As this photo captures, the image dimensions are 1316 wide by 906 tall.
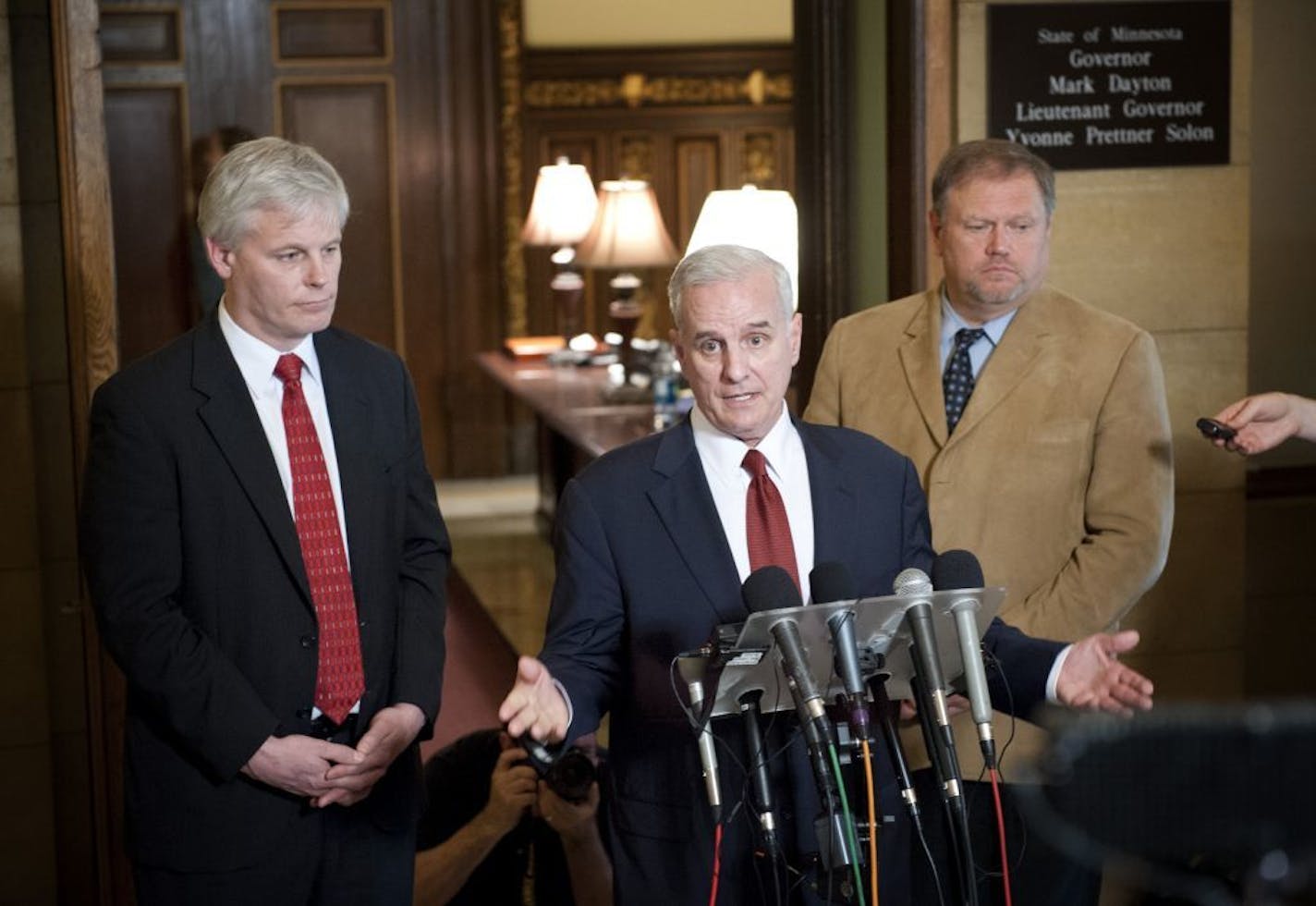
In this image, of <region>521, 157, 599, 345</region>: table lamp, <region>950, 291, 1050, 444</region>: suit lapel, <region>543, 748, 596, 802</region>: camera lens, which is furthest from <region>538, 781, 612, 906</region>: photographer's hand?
<region>521, 157, 599, 345</region>: table lamp

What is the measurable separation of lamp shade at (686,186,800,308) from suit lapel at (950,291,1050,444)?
124 centimetres

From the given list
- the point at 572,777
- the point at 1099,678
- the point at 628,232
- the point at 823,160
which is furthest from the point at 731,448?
the point at 628,232

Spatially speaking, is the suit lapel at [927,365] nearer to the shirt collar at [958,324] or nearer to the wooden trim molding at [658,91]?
the shirt collar at [958,324]

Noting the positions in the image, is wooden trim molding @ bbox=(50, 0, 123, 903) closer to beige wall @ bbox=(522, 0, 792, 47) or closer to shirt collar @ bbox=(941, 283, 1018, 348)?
shirt collar @ bbox=(941, 283, 1018, 348)

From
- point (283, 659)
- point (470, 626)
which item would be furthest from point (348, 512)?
point (470, 626)

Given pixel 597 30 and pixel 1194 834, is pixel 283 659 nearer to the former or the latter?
pixel 1194 834

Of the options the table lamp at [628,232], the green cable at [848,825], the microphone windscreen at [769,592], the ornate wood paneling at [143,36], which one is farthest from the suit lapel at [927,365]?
the ornate wood paneling at [143,36]

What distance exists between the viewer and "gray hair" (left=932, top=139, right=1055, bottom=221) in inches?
118

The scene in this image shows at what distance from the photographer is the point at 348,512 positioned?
8.79 ft

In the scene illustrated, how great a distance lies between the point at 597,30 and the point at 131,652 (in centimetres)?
757

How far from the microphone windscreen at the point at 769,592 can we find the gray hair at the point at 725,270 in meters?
0.46

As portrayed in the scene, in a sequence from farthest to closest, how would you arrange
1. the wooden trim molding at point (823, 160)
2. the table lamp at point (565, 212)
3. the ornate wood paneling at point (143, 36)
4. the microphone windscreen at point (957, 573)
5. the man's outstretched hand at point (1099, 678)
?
the ornate wood paneling at point (143, 36)
the table lamp at point (565, 212)
the wooden trim molding at point (823, 160)
the man's outstretched hand at point (1099, 678)
the microphone windscreen at point (957, 573)

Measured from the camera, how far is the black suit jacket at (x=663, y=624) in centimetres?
233

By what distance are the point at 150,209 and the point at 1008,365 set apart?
6648 mm
